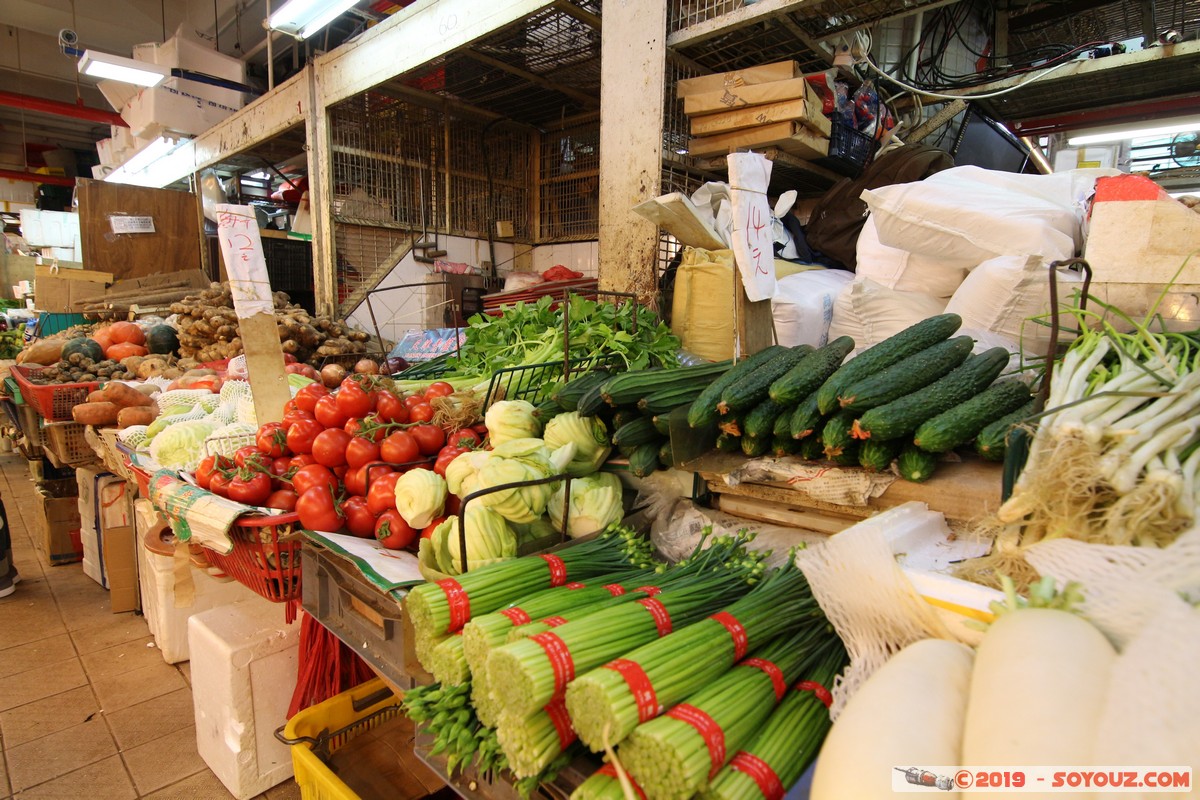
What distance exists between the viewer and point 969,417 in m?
1.56

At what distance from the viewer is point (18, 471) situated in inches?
311

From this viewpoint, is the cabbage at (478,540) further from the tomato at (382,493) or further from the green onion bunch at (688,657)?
the green onion bunch at (688,657)

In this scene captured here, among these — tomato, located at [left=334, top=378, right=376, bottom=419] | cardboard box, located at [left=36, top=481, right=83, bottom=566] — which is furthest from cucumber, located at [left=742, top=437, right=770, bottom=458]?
cardboard box, located at [left=36, top=481, right=83, bottom=566]

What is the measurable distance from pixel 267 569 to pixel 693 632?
168 cm

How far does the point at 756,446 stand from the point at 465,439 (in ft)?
3.72

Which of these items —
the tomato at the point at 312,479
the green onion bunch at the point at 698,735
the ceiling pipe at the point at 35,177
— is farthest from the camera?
the ceiling pipe at the point at 35,177

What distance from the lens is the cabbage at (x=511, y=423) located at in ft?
7.14

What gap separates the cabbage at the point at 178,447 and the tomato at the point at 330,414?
82 cm

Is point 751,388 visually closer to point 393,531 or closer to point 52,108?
point 393,531

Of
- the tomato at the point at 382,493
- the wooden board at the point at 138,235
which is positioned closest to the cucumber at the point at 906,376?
the tomato at the point at 382,493

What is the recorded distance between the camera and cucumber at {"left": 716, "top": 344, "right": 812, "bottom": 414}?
5.94 feet

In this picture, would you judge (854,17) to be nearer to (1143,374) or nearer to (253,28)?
(1143,374)

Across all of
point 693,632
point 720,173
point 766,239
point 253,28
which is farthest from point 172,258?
point 693,632

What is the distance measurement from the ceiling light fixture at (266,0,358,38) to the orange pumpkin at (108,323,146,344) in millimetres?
3076
